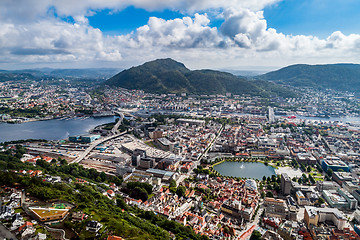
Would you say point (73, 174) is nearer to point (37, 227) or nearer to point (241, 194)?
point (37, 227)

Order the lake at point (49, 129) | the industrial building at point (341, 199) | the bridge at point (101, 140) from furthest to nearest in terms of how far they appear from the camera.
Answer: the lake at point (49, 129)
the bridge at point (101, 140)
the industrial building at point (341, 199)

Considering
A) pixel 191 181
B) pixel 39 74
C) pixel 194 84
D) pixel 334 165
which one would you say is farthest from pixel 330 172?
pixel 39 74

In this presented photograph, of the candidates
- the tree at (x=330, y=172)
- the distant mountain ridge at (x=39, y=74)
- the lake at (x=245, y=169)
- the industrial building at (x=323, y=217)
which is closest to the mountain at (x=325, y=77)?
the tree at (x=330, y=172)

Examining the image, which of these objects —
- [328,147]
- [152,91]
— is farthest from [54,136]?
[152,91]

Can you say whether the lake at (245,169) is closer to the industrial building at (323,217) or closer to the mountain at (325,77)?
the industrial building at (323,217)

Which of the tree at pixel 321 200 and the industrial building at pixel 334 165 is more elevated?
the industrial building at pixel 334 165

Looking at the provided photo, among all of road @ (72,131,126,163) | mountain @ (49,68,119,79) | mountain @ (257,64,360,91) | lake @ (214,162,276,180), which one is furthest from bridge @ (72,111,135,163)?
mountain @ (49,68,119,79)

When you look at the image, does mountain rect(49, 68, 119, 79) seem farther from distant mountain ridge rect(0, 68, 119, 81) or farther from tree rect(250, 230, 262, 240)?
tree rect(250, 230, 262, 240)
